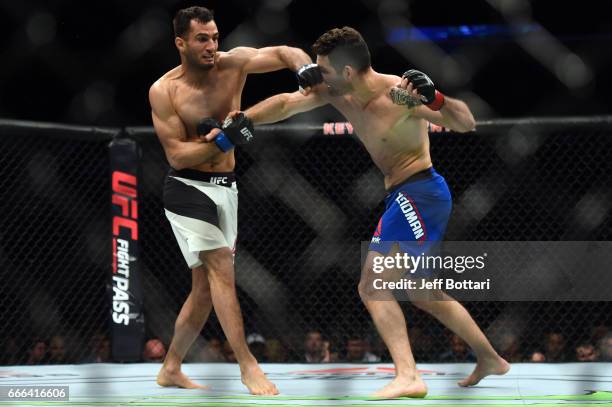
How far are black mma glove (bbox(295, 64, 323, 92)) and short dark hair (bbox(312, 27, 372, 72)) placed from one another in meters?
0.04

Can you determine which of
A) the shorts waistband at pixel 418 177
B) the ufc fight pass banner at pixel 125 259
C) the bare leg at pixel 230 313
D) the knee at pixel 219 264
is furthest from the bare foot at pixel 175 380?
the ufc fight pass banner at pixel 125 259

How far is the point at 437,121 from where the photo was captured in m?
2.32

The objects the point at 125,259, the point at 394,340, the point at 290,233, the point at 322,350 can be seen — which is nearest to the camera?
the point at 394,340

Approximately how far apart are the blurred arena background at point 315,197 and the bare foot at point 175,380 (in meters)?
0.84

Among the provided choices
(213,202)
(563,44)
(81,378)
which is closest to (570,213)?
(563,44)

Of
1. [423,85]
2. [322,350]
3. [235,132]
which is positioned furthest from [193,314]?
[322,350]

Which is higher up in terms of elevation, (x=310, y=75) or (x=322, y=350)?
(x=310, y=75)

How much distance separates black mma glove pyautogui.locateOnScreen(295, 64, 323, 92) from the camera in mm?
2348

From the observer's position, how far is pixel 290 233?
150 inches

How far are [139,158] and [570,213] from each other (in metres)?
1.65

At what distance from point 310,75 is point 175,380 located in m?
0.86

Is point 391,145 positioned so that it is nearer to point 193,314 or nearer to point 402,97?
point 402,97

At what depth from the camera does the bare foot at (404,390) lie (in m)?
2.19

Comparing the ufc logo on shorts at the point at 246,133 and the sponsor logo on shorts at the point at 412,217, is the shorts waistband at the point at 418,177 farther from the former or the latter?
the ufc logo on shorts at the point at 246,133
